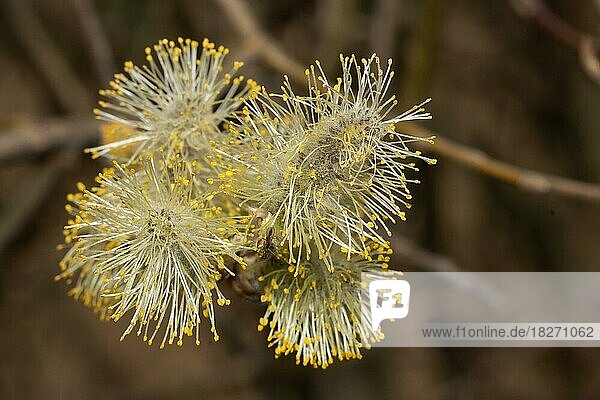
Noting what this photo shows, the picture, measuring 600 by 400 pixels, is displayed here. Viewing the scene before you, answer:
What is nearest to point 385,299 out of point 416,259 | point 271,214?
point 271,214

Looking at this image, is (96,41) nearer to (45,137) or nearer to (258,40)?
(45,137)

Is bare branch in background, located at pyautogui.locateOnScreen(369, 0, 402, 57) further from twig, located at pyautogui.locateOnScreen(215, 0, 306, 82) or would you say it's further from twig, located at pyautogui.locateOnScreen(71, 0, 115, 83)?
twig, located at pyautogui.locateOnScreen(71, 0, 115, 83)

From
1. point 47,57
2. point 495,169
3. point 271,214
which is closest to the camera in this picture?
point 271,214

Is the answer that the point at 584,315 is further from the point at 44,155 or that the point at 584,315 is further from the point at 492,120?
the point at 44,155

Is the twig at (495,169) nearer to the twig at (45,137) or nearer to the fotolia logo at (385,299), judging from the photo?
the fotolia logo at (385,299)

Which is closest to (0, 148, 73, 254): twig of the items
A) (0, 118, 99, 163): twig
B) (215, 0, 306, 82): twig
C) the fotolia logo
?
(0, 118, 99, 163): twig

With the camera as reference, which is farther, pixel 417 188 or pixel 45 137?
pixel 417 188
